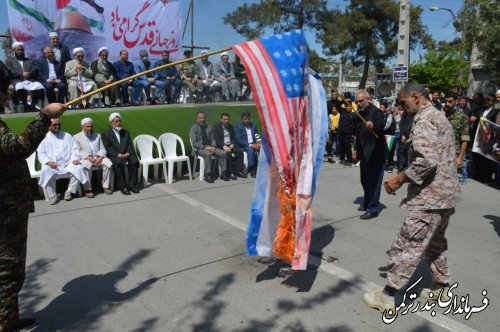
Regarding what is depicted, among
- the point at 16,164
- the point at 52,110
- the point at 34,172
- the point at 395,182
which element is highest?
the point at 52,110

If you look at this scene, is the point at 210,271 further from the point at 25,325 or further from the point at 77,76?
the point at 77,76

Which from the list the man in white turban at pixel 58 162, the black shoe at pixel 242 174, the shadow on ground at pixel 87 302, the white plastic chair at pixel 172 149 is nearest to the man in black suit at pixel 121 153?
the man in white turban at pixel 58 162

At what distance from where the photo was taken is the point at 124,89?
998 centimetres

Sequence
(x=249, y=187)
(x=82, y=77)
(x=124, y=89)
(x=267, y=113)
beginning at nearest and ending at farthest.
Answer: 1. (x=267, y=113)
2. (x=249, y=187)
3. (x=82, y=77)
4. (x=124, y=89)

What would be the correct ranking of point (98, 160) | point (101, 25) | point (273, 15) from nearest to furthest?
point (98, 160), point (101, 25), point (273, 15)

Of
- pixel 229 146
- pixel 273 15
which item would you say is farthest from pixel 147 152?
pixel 273 15

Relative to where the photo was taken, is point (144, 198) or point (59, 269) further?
point (144, 198)

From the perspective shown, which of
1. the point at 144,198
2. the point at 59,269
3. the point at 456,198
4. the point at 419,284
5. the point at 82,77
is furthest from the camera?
the point at 82,77

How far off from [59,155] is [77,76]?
2432mm

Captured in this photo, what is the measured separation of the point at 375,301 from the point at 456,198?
1050 mm

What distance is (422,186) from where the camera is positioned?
3424 mm

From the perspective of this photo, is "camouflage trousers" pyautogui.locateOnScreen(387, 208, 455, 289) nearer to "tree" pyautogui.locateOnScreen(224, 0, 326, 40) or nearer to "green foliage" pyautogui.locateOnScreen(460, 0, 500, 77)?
"green foliage" pyautogui.locateOnScreen(460, 0, 500, 77)

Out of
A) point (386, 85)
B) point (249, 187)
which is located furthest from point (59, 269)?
point (386, 85)

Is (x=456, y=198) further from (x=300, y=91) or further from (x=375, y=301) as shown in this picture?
(x=300, y=91)
